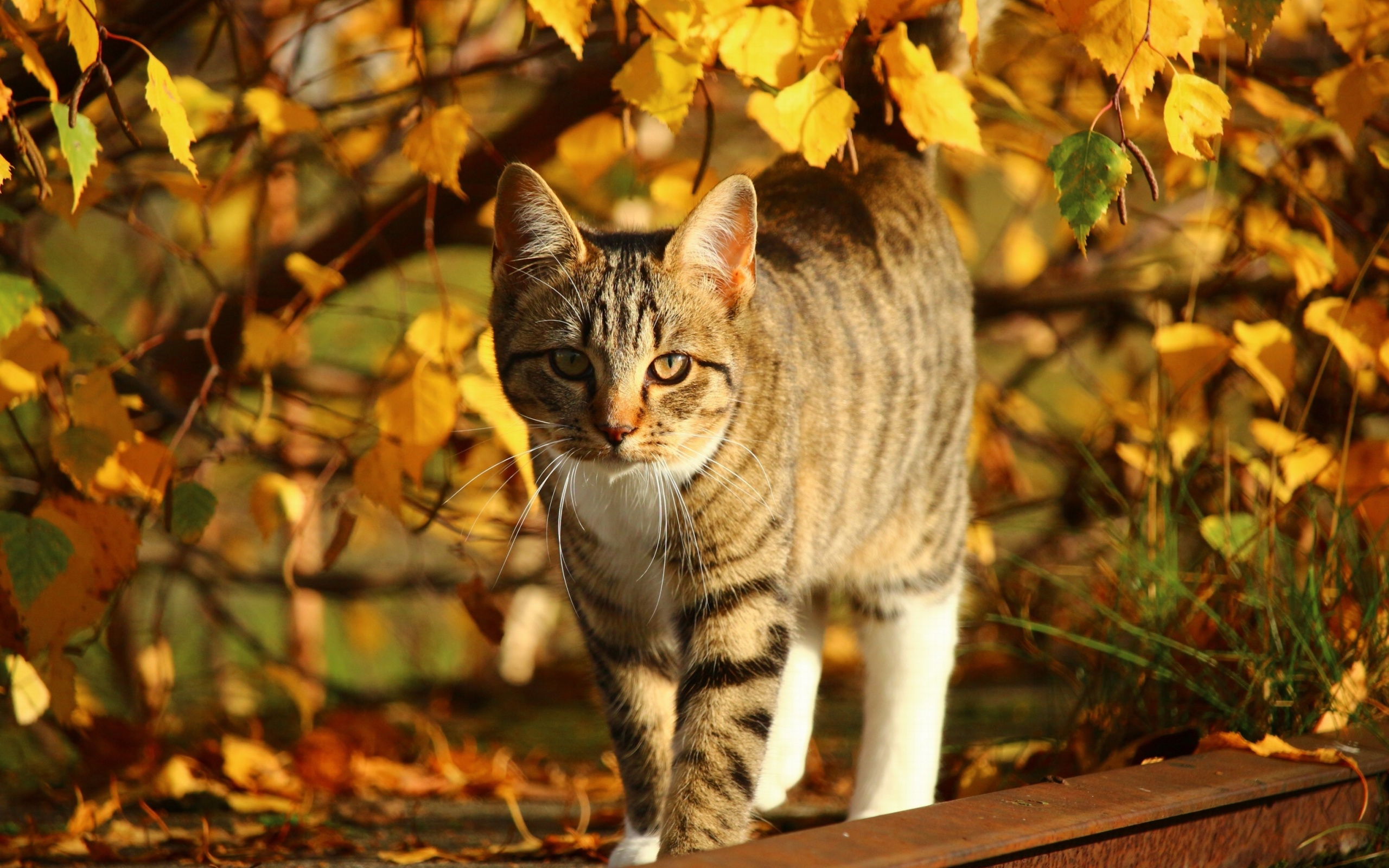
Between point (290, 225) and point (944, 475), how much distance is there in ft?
8.38

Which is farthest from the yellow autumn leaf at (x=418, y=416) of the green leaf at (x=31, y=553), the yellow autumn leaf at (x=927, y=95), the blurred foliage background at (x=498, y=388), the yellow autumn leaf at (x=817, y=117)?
the yellow autumn leaf at (x=927, y=95)

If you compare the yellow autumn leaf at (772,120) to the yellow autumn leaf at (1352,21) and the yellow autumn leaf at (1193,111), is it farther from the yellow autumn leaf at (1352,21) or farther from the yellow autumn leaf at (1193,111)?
the yellow autumn leaf at (1352,21)

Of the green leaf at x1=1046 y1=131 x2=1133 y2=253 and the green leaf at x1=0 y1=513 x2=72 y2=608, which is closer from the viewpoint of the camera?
the green leaf at x1=1046 y1=131 x2=1133 y2=253

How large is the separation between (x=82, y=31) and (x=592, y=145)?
130 centimetres

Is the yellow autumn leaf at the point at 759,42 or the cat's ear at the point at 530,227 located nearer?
the yellow autumn leaf at the point at 759,42

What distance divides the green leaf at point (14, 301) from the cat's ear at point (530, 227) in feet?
2.39

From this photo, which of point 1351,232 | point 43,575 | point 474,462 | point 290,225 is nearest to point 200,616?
point 290,225

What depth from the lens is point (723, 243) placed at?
2086 mm

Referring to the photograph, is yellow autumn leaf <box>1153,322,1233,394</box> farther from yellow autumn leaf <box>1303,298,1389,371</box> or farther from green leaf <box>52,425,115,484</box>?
green leaf <box>52,425,115,484</box>

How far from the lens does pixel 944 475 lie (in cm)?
273

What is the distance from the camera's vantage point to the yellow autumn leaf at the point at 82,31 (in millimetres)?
1591

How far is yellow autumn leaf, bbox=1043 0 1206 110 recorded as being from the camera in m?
1.65

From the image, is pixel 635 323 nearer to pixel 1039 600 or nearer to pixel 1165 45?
pixel 1165 45

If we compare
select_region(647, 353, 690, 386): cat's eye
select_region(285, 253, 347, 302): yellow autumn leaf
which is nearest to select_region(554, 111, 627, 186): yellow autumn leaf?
select_region(285, 253, 347, 302): yellow autumn leaf
